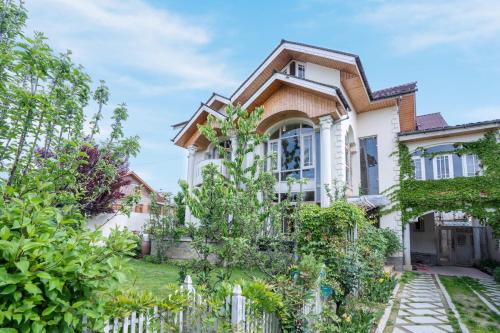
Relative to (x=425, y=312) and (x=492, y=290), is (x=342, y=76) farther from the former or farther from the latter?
(x=425, y=312)

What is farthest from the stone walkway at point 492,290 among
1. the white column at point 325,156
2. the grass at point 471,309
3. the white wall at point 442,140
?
the white wall at point 442,140

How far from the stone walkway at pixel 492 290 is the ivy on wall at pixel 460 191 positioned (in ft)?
8.55

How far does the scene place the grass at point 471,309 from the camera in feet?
23.4

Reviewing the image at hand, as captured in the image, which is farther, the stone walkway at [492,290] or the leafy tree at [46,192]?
the stone walkway at [492,290]

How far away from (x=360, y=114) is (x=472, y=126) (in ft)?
18.4

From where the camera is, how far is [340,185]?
45.5ft

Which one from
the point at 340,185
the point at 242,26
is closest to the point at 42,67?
the point at 242,26

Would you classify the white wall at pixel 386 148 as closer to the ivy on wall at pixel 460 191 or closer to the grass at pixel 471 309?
the ivy on wall at pixel 460 191

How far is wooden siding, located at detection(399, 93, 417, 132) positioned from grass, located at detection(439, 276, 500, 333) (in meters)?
9.71

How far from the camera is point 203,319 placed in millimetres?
3861

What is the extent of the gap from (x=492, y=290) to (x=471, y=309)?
423cm

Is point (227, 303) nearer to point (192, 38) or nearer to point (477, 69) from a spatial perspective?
point (192, 38)

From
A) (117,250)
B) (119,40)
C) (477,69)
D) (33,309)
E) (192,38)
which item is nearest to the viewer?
(33,309)

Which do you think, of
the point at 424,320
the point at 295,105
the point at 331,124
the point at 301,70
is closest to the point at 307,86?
the point at 295,105
